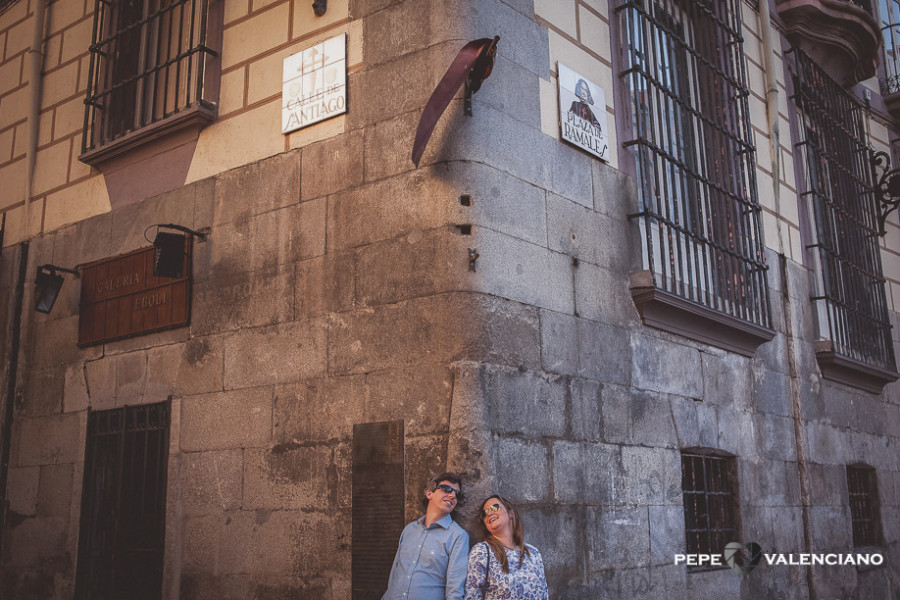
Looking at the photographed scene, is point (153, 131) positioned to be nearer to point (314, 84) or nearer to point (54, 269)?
point (54, 269)

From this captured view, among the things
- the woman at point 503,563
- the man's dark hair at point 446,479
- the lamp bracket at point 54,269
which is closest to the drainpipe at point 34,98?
the lamp bracket at point 54,269

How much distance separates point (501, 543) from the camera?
5129 mm

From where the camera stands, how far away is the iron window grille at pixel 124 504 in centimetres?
729

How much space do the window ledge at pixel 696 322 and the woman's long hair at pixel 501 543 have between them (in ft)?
8.08

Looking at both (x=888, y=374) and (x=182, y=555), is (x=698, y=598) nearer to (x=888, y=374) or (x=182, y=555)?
(x=182, y=555)

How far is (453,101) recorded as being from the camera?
612 centimetres

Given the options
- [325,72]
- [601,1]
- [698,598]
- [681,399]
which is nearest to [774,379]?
[681,399]

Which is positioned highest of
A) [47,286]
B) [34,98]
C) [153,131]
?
[34,98]

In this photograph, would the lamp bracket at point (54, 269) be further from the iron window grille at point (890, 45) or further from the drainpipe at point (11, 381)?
the iron window grille at point (890, 45)

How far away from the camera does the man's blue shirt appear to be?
5.09 metres

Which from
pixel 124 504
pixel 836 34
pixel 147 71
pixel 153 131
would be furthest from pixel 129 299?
pixel 836 34

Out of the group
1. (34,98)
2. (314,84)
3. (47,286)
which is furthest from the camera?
(34,98)

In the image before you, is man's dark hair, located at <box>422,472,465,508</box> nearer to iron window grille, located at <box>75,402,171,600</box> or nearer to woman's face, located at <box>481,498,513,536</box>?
woman's face, located at <box>481,498,513,536</box>

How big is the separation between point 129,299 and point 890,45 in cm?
1168
